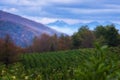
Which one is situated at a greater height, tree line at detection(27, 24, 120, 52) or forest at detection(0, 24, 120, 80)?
tree line at detection(27, 24, 120, 52)

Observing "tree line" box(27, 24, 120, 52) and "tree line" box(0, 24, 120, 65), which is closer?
"tree line" box(0, 24, 120, 65)

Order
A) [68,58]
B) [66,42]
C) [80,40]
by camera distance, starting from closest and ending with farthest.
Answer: [68,58] < [80,40] < [66,42]

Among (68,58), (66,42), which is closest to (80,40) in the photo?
(66,42)

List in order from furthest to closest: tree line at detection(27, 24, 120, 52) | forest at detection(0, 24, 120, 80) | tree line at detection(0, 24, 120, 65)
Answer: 1. tree line at detection(27, 24, 120, 52)
2. tree line at detection(0, 24, 120, 65)
3. forest at detection(0, 24, 120, 80)

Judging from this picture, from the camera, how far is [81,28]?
481 ft

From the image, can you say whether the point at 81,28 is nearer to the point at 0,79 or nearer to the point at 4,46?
the point at 4,46

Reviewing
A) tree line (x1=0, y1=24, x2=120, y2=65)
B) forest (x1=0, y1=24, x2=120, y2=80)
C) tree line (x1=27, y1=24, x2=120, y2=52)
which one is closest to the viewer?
forest (x1=0, y1=24, x2=120, y2=80)

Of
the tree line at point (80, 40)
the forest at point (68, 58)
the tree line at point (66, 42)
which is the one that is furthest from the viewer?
the tree line at point (80, 40)

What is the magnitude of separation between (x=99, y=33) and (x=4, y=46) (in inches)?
2001

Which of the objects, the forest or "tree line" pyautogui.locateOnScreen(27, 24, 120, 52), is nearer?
the forest

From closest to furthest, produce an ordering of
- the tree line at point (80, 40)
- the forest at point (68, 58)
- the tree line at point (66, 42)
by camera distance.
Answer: the forest at point (68, 58) < the tree line at point (66, 42) < the tree line at point (80, 40)

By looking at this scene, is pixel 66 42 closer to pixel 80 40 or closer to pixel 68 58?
pixel 80 40

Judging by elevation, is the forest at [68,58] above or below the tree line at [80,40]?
below

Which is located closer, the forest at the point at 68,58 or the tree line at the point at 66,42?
the forest at the point at 68,58
